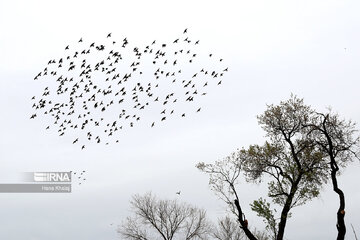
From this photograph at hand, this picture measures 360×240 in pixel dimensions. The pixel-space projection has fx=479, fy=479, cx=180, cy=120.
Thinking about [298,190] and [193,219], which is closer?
[298,190]

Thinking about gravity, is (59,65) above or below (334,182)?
above

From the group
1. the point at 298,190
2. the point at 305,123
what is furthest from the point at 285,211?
the point at 305,123

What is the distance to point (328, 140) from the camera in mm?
32094

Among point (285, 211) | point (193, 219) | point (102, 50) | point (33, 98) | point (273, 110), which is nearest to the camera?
point (102, 50)

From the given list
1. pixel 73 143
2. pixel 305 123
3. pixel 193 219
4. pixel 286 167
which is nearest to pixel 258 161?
pixel 286 167

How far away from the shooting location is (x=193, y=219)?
59094mm

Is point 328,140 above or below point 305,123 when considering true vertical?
below

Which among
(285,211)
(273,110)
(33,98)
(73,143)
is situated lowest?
(285,211)

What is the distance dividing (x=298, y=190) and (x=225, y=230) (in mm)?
29130

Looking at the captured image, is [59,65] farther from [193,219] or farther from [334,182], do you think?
[193,219]

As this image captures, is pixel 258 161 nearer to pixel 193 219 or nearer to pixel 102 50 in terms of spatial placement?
pixel 102 50

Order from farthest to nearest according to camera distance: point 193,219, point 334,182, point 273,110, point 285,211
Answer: point 193,219 → point 273,110 → point 285,211 → point 334,182

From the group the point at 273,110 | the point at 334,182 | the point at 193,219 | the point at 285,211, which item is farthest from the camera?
the point at 193,219

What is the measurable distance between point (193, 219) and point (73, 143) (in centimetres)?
3714
